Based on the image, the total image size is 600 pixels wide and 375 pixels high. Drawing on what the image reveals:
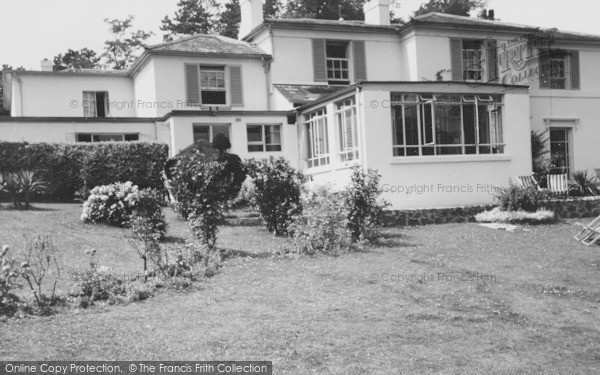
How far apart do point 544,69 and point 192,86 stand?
50.9ft

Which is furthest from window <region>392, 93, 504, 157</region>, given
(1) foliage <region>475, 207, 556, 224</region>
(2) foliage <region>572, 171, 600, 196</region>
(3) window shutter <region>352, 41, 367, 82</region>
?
(3) window shutter <region>352, 41, 367, 82</region>

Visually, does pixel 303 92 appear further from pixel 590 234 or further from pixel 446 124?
pixel 590 234

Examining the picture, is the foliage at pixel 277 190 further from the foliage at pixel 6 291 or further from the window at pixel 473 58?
the window at pixel 473 58

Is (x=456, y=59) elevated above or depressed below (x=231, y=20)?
below

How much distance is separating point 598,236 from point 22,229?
12990mm

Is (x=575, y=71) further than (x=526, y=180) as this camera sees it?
Yes

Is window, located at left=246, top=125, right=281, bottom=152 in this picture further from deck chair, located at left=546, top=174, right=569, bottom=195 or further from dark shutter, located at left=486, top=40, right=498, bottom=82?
dark shutter, located at left=486, top=40, right=498, bottom=82

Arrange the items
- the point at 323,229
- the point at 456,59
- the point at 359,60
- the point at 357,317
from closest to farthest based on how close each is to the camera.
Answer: the point at 357,317, the point at 323,229, the point at 456,59, the point at 359,60

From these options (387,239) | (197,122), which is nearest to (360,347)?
(387,239)

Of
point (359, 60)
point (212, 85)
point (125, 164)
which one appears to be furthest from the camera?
point (359, 60)

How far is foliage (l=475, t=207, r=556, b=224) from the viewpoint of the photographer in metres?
17.9

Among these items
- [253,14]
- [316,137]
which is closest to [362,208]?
[316,137]

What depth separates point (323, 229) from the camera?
510 inches

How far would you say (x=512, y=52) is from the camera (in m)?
28.4
